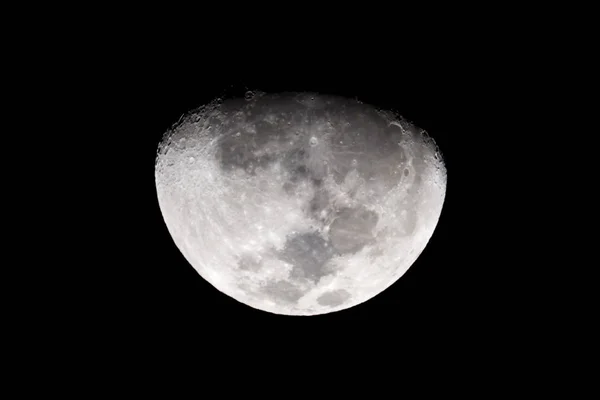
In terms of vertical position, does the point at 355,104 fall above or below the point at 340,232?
above

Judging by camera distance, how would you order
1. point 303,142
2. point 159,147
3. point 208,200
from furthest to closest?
1. point 159,147
2. point 208,200
3. point 303,142

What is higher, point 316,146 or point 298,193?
point 316,146

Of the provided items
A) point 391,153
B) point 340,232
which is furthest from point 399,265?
point 391,153

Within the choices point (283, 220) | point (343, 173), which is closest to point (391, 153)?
point (343, 173)

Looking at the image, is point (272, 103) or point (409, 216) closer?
point (272, 103)

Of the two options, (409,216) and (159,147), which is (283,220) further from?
(159,147)

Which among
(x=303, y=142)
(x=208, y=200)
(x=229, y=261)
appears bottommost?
(x=229, y=261)

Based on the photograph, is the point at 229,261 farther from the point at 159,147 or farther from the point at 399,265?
the point at 399,265

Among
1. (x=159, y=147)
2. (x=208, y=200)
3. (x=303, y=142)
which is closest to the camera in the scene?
(x=303, y=142)
